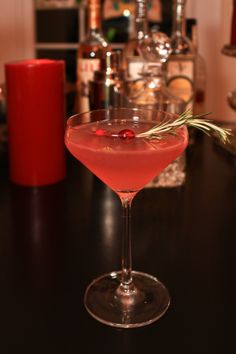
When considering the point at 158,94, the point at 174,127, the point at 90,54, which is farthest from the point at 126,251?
the point at 90,54

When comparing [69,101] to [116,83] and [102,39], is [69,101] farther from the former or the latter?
[116,83]

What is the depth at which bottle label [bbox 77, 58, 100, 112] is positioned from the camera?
1204 millimetres

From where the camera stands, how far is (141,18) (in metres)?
1.06

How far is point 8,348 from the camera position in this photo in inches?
19.2

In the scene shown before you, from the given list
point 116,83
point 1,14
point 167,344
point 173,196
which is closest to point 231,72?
point 116,83

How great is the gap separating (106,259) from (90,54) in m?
0.76

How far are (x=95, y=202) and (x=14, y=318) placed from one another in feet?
1.24

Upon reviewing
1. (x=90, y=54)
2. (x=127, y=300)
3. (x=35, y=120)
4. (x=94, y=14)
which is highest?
(x=94, y=14)

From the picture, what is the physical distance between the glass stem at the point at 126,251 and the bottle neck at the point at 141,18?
0.53 metres

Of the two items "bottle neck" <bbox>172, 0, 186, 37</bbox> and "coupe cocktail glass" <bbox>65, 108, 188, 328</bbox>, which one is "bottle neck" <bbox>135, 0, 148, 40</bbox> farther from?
"coupe cocktail glass" <bbox>65, 108, 188, 328</bbox>

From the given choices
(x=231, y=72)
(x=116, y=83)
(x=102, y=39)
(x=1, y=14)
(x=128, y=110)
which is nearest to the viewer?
(x=128, y=110)

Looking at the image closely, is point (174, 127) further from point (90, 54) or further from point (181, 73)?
point (90, 54)

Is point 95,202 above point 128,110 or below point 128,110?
below

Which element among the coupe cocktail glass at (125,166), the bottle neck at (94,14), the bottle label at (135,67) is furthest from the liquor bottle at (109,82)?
the coupe cocktail glass at (125,166)
